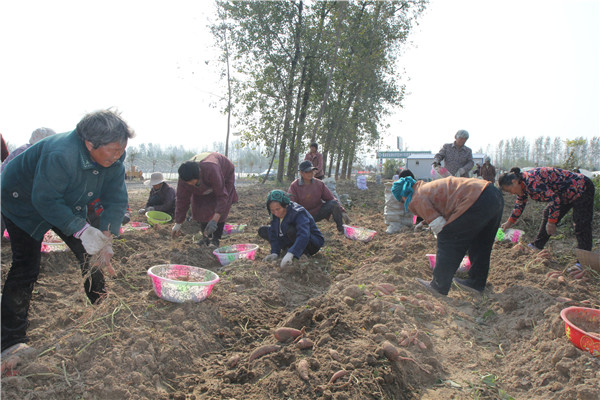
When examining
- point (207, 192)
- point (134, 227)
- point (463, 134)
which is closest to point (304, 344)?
point (207, 192)

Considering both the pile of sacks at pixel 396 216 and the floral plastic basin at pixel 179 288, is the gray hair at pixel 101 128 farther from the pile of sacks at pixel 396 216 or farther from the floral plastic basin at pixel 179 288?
the pile of sacks at pixel 396 216

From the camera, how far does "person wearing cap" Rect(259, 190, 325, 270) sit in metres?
3.99

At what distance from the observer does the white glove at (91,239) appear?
7.52 ft

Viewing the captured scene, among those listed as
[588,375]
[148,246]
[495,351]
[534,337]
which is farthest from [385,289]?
[148,246]

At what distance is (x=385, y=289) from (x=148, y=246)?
320 cm

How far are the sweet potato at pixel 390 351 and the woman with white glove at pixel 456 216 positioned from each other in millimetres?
1443

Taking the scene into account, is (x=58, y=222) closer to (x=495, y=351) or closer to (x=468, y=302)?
(x=495, y=351)

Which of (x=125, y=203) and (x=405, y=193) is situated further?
(x=405, y=193)

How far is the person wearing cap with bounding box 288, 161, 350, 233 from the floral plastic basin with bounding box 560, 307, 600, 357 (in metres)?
3.69


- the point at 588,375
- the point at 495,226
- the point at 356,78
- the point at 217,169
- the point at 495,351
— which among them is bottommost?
the point at 495,351

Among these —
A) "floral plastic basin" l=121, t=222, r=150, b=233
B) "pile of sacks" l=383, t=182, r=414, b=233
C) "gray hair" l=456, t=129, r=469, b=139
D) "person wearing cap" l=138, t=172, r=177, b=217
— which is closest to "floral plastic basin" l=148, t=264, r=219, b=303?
"floral plastic basin" l=121, t=222, r=150, b=233

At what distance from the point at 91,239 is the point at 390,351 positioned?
78.4 inches

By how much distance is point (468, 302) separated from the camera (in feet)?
11.6

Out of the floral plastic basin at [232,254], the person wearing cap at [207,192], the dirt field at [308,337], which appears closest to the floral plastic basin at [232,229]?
the person wearing cap at [207,192]
